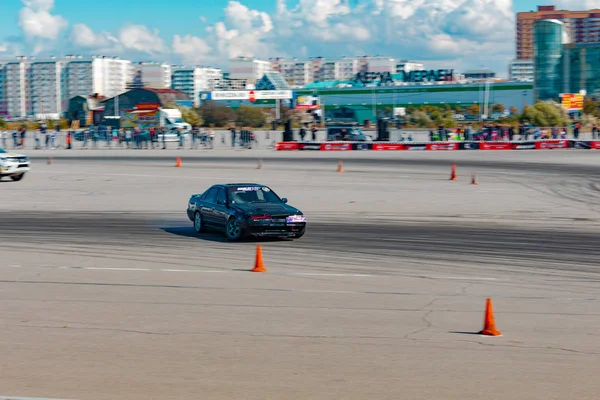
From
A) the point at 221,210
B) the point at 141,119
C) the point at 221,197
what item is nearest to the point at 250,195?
the point at 221,197

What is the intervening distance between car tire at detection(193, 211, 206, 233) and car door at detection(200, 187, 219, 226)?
0.48 ft

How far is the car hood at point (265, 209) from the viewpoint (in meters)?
17.5

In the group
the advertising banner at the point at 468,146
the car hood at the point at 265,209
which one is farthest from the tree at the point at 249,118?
the car hood at the point at 265,209

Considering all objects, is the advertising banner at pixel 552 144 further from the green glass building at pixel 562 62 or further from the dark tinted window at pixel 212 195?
the green glass building at pixel 562 62

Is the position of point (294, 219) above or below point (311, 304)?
above

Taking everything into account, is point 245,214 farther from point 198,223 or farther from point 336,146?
point 336,146

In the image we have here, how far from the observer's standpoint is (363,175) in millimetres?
37000

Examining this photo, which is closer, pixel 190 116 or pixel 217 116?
pixel 190 116

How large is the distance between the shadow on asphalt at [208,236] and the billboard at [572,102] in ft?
270

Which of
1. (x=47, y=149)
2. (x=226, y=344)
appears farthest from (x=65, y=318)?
(x=47, y=149)

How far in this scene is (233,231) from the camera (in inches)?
696

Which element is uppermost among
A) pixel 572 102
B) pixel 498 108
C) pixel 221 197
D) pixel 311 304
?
pixel 498 108

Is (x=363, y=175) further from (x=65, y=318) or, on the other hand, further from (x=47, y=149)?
(x=47, y=149)

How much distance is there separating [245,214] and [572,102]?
86.1 m
